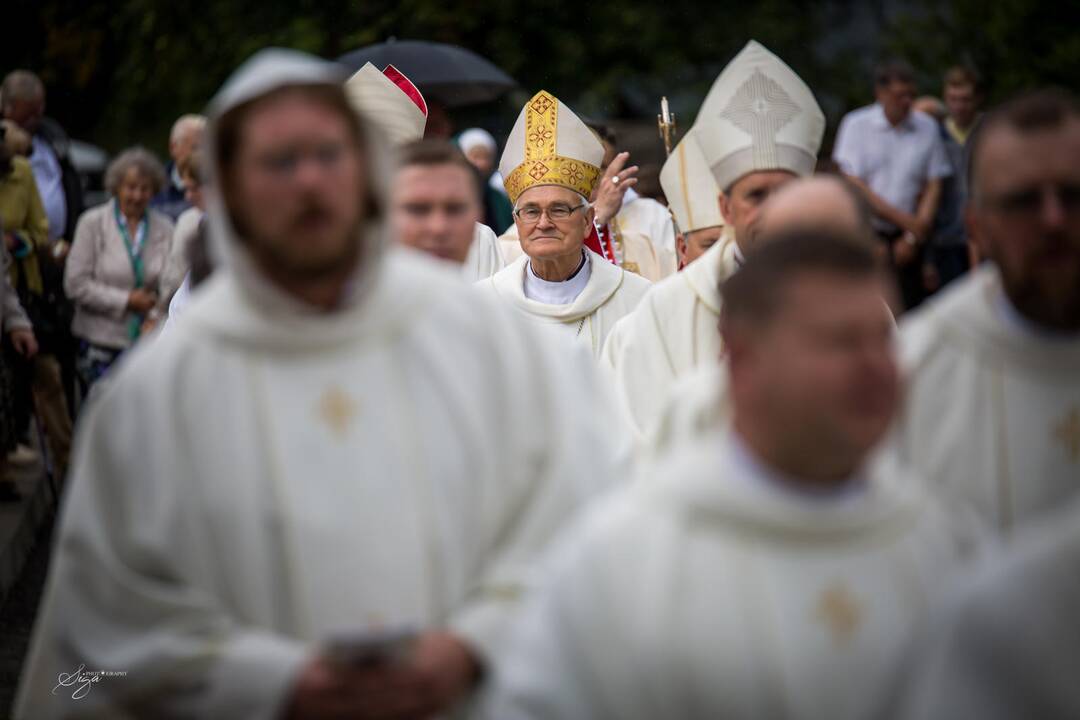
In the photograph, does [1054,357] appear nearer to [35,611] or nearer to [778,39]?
[35,611]

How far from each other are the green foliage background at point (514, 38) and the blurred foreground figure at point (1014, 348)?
1897 centimetres

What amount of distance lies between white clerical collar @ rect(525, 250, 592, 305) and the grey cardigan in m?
4.42

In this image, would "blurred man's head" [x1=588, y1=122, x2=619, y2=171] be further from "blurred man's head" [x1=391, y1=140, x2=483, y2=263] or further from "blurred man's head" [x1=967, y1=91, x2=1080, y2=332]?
"blurred man's head" [x1=967, y1=91, x2=1080, y2=332]

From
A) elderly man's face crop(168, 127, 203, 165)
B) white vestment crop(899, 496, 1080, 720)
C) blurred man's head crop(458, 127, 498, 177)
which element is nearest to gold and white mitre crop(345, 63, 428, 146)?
elderly man's face crop(168, 127, 203, 165)

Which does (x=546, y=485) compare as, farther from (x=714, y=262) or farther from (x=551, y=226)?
(x=551, y=226)

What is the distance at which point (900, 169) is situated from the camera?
1539cm

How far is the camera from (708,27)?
80.0ft

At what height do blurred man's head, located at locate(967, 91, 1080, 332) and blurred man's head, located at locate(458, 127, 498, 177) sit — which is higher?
blurred man's head, located at locate(967, 91, 1080, 332)

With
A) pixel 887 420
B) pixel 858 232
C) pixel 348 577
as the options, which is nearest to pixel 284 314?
pixel 348 577

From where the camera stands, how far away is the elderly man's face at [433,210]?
219 inches

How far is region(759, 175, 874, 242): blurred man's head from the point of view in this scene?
16.4 ft

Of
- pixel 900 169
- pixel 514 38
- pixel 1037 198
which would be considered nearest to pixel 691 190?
pixel 1037 198
